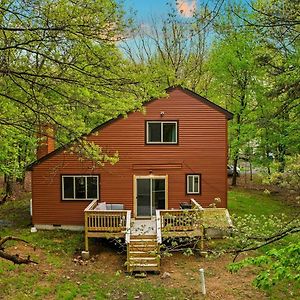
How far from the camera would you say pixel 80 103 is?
818 cm

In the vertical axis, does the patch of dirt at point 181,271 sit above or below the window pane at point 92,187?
below

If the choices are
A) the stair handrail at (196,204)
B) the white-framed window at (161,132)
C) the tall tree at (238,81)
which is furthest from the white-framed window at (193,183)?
the tall tree at (238,81)

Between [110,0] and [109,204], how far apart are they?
10.3 metres

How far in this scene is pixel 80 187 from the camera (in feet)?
54.7

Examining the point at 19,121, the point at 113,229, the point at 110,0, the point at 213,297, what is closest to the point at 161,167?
the point at 113,229

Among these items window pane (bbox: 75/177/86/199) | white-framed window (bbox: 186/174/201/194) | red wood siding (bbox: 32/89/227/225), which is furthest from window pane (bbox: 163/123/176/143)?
window pane (bbox: 75/177/86/199)

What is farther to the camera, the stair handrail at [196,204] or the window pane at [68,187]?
the window pane at [68,187]

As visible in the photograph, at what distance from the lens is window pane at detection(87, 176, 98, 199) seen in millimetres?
16688

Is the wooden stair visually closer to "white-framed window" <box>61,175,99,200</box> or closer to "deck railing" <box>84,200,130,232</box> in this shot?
"deck railing" <box>84,200,130,232</box>

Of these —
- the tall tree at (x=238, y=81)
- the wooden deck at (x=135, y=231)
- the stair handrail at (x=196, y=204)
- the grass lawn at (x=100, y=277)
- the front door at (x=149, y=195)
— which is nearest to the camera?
the grass lawn at (x=100, y=277)

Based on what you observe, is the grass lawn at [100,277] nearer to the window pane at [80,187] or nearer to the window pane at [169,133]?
the window pane at [80,187]

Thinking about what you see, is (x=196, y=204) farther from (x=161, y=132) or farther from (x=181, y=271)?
(x=161, y=132)

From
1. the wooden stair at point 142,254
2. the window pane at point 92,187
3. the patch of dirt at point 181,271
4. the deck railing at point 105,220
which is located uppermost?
the window pane at point 92,187

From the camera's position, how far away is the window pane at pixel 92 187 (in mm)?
16688
